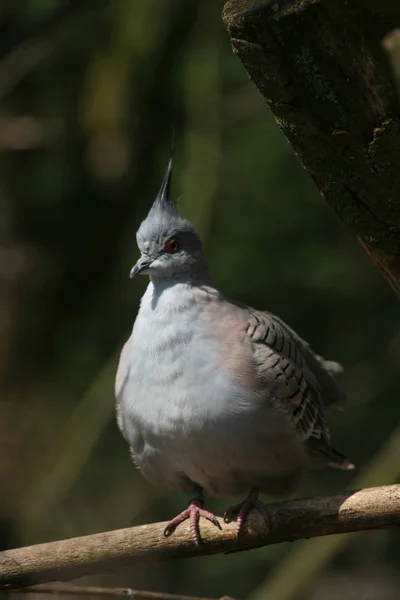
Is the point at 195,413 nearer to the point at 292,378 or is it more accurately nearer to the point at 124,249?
the point at 292,378

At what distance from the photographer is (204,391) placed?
2855 mm

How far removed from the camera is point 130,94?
4.78 m

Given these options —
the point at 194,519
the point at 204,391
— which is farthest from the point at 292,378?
the point at 194,519

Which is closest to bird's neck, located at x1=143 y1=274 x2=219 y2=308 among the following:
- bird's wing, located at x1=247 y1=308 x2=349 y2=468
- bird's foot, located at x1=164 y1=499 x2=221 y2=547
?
bird's wing, located at x1=247 y1=308 x2=349 y2=468

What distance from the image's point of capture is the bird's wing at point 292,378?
9.87 feet

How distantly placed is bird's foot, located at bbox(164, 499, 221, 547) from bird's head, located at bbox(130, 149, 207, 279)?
0.81m

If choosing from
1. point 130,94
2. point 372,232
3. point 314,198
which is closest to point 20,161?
point 130,94

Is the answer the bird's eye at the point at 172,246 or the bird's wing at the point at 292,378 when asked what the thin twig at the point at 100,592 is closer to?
the bird's wing at the point at 292,378

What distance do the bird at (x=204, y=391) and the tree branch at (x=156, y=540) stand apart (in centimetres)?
8

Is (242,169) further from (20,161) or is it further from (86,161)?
(20,161)

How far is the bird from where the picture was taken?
2863 millimetres

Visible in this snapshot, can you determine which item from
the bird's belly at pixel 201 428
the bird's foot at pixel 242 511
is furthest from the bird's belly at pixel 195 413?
the bird's foot at pixel 242 511

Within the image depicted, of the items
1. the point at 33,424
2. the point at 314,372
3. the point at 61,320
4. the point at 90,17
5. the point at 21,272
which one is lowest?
the point at 314,372

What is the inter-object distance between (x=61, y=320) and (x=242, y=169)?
1417mm
